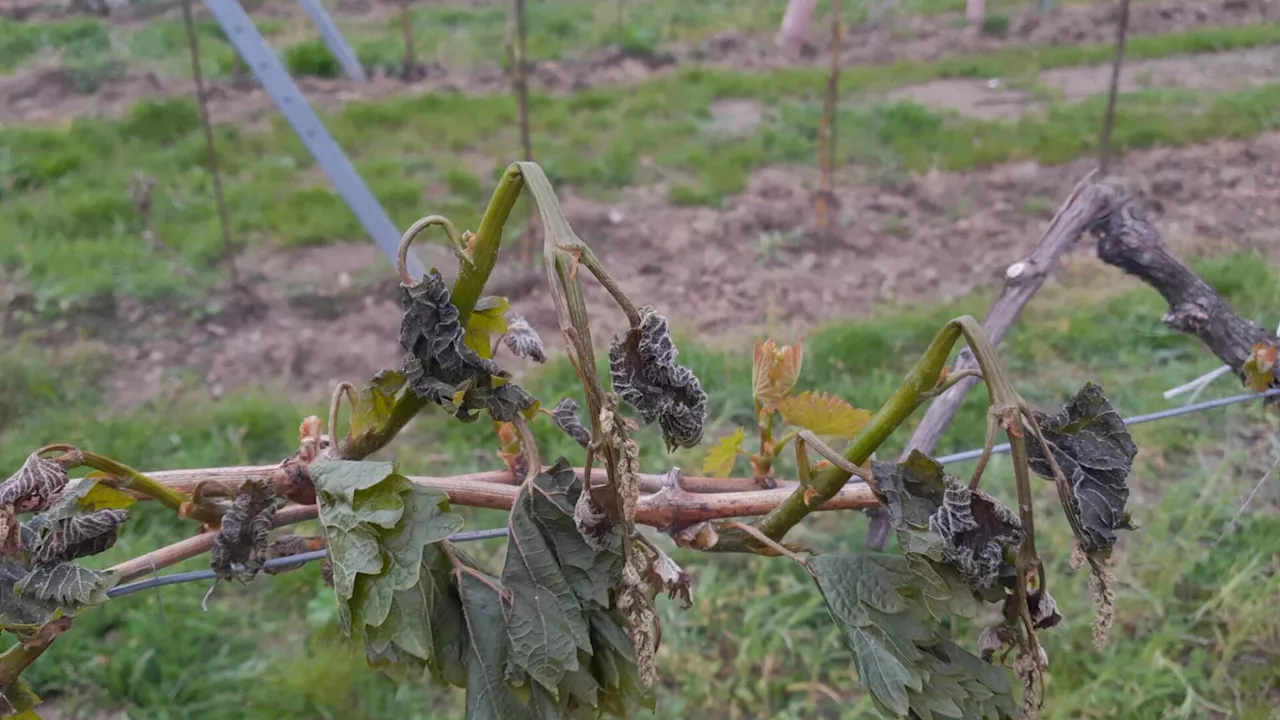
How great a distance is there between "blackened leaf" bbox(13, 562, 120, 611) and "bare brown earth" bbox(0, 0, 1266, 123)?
661 centimetres

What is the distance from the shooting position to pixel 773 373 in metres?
1.10

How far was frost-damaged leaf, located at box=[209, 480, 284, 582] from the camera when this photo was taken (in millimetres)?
1026

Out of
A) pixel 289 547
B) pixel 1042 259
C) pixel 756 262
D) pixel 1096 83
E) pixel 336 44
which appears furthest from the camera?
pixel 1096 83

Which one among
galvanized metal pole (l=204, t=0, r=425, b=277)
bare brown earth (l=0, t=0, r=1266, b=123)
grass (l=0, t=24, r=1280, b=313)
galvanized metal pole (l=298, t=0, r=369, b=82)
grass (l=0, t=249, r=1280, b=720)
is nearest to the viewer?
grass (l=0, t=249, r=1280, b=720)

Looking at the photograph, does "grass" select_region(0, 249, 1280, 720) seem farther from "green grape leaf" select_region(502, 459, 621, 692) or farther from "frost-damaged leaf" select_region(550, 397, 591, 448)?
"green grape leaf" select_region(502, 459, 621, 692)

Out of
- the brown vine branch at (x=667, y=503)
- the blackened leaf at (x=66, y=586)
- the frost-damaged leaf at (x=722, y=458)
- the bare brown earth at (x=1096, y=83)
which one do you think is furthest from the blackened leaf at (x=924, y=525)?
the bare brown earth at (x=1096, y=83)

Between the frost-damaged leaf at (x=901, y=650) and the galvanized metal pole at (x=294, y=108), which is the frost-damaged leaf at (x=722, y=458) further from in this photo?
the galvanized metal pole at (x=294, y=108)

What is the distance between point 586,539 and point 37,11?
1173 centimetres

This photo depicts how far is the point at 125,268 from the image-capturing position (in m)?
4.69

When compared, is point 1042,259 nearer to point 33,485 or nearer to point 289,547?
point 289,547

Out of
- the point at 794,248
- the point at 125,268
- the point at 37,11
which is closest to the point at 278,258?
the point at 125,268

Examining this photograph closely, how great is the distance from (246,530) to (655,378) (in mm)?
529

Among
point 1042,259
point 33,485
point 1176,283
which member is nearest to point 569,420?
point 33,485

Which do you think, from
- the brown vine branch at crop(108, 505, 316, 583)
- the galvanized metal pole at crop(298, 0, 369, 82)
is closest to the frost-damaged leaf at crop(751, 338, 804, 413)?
the brown vine branch at crop(108, 505, 316, 583)
